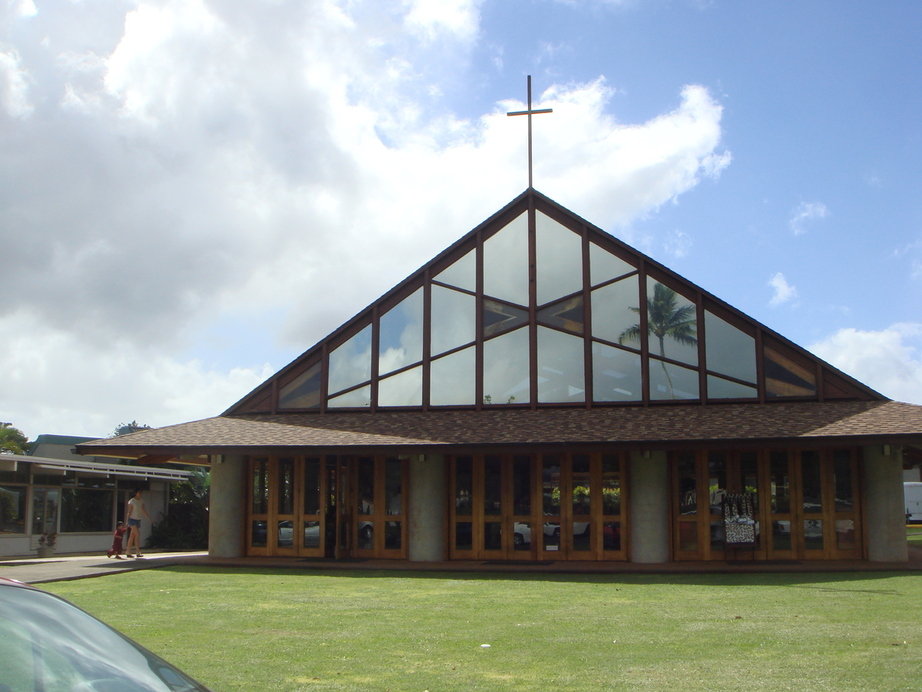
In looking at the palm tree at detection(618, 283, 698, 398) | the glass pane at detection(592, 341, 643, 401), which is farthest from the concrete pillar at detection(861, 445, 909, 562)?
the glass pane at detection(592, 341, 643, 401)

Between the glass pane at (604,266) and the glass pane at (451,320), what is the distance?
9.22ft

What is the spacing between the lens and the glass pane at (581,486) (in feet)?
66.3

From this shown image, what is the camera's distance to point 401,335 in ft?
73.9

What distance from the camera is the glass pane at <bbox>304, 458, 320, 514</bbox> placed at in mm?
21562

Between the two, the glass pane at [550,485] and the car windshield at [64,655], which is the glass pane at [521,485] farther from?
the car windshield at [64,655]

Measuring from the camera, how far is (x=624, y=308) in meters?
21.3

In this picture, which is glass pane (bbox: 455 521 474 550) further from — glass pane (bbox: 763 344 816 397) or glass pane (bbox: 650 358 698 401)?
glass pane (bbox: 763 344 816 397)

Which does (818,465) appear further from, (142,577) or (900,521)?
(142,577)

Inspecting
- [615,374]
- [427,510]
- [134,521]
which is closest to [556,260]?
[615,374]

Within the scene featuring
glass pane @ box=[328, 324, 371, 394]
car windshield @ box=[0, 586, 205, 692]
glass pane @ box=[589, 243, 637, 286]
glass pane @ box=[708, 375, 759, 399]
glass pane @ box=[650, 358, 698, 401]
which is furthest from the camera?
glass pane @ box=[328, 324, 371, 394]

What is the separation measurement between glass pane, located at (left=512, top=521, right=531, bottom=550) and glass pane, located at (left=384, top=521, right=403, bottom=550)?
8.51ft

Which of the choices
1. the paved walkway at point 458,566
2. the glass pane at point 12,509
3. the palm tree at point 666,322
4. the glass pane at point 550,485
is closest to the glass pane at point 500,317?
the palm tree at point 666,322

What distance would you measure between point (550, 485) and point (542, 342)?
322cm

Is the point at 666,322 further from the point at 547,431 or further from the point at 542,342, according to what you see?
the point at 547,431
